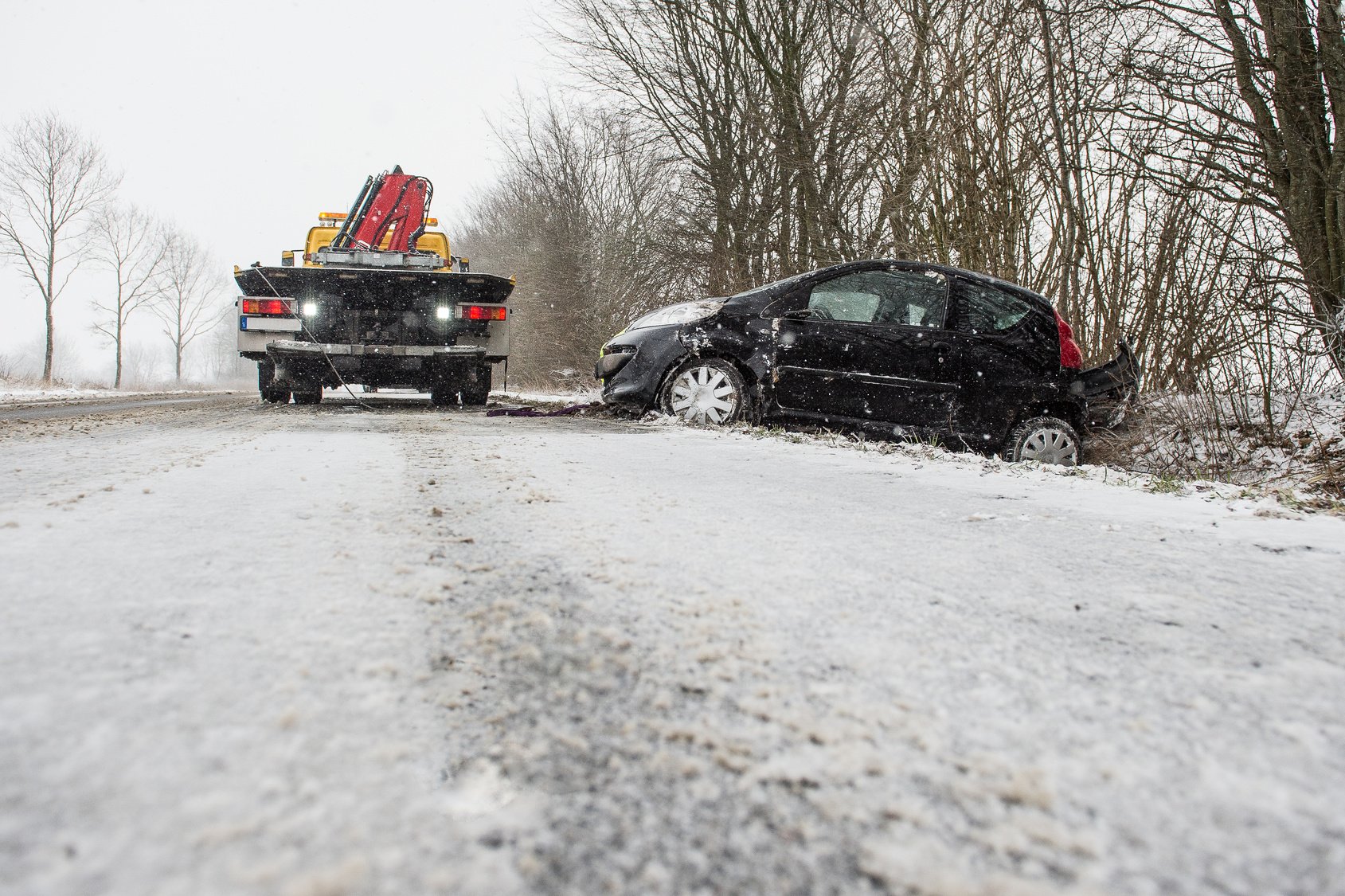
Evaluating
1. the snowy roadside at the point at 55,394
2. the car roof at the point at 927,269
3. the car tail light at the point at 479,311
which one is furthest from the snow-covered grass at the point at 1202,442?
the snowy roadside at the point at 55,394

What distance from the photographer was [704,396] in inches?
212

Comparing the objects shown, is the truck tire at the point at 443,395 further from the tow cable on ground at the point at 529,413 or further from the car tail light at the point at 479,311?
the tow cable on ground at the point at 529,413

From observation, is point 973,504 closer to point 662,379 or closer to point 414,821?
point 414,821

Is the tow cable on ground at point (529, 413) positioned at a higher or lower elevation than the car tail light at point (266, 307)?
lower

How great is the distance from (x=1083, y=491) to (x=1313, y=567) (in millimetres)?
1110

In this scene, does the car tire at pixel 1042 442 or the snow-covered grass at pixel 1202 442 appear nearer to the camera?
the snow-covered grass at pixel 1202 442

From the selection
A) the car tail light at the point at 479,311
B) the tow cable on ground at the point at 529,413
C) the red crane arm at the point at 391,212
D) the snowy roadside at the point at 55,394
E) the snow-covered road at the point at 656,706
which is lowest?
the snow-covered road at the point at 656,706

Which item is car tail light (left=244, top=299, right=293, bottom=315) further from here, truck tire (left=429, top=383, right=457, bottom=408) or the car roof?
the car roof

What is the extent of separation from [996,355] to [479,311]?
5.16 m

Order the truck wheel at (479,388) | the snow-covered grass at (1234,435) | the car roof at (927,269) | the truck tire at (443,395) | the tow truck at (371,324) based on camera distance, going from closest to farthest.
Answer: the snow-covered grass at (1234,435), the car roof at (927,269), the tow truck at (371,324), the truck wheel at (479,388), the truck tire at (443,395)

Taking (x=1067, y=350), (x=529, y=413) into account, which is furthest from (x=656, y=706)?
(x=529, y=413)

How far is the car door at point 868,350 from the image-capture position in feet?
16.5

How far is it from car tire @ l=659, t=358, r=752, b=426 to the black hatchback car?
0.01 metres

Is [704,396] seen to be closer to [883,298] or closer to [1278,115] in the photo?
[883,298]
